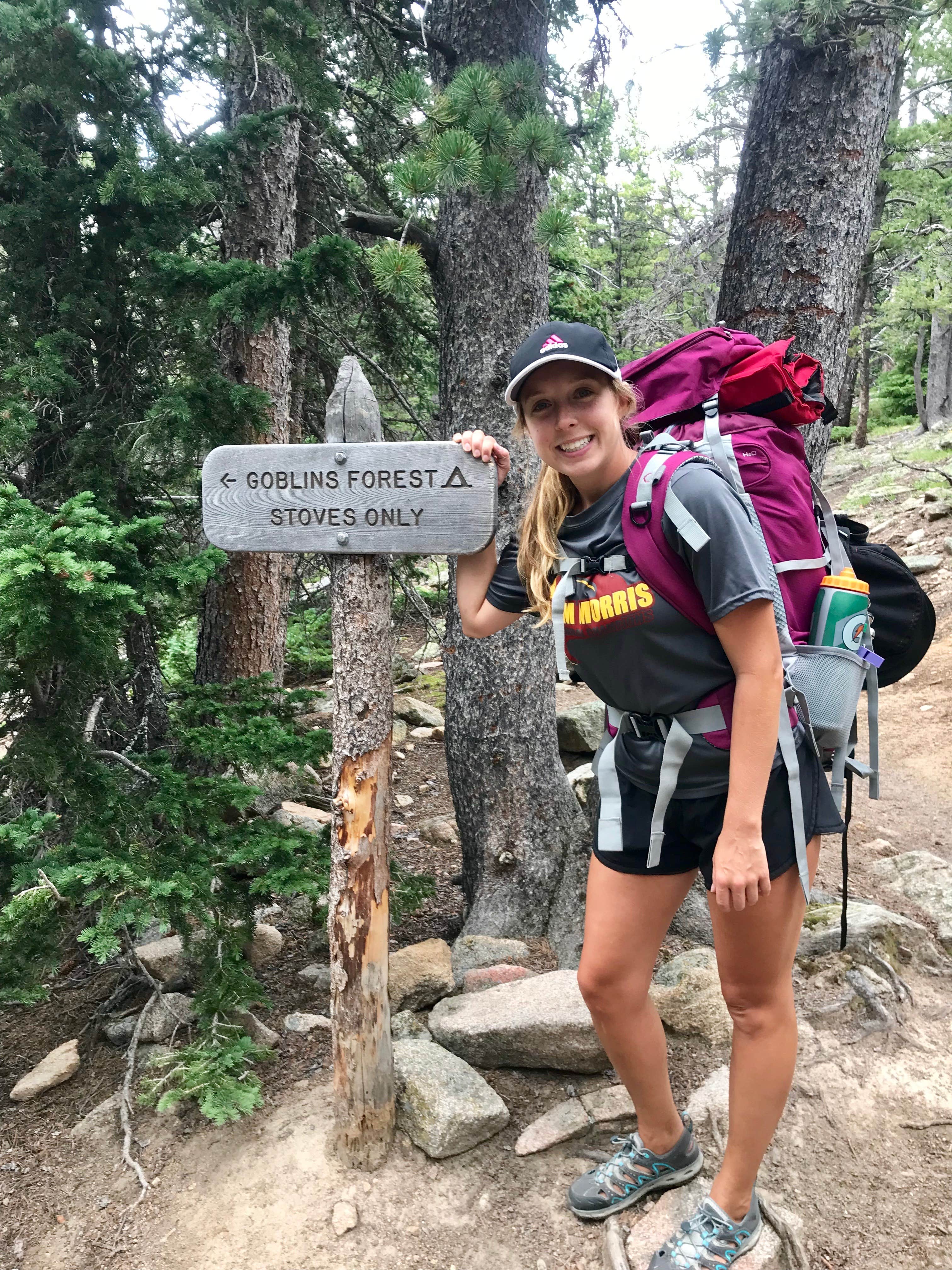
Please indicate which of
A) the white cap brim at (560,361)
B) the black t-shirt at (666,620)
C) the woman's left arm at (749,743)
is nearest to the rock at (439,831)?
the black t-shirt at (666,620)

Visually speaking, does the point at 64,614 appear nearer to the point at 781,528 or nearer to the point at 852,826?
the point at 781,528

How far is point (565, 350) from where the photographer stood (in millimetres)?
2186

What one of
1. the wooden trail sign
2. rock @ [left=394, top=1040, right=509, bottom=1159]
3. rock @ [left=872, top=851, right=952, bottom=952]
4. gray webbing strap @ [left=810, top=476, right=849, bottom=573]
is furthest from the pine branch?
rock @ [left=872, top=851, right=952, bottom=952]

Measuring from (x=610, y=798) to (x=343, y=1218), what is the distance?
5.83 feet

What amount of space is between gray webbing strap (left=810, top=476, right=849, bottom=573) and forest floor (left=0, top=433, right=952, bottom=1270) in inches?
86.9

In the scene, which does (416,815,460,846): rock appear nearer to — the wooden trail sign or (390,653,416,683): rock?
the wooden trail sign

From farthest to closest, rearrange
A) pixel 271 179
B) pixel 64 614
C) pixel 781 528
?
pixel 271 179
pixel 64 614
pixel 781 528

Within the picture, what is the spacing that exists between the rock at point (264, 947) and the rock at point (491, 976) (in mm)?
1085

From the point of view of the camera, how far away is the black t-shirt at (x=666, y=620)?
1982mm

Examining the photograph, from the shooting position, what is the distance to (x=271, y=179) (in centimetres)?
535

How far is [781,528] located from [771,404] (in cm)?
37

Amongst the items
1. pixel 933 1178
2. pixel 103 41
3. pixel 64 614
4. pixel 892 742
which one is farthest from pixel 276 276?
pixel 892 742

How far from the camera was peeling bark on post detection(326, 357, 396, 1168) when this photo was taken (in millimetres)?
3020

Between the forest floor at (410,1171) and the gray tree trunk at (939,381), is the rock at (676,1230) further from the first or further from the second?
the gray tree trunk at (939,381)
